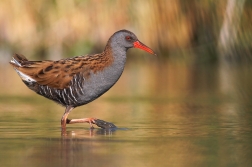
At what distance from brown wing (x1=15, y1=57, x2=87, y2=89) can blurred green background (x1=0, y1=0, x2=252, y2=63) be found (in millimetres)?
8871

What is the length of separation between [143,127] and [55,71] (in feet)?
4.46

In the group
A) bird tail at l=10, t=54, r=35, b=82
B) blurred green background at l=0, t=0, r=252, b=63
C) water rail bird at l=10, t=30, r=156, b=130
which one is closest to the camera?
water rail bird at l=10, t=30, r=156, b=130

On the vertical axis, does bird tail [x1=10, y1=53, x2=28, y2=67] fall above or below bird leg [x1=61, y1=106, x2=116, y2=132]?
above

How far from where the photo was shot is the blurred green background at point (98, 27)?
20.6 metres

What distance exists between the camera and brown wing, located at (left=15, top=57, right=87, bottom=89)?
34.8 feet

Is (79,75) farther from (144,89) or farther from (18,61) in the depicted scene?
(144,89)

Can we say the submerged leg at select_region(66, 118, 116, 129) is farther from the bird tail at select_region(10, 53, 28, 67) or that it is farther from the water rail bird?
the bird tail at select_region(10, 53, 28, 67)

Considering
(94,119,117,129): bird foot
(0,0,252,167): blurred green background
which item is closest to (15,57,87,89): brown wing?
(0,0,252,167): blurred green background

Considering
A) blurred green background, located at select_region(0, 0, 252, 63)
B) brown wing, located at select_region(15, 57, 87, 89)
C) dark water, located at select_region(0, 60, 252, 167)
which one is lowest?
dark water, located at select_region(0, 60, 252, 167)

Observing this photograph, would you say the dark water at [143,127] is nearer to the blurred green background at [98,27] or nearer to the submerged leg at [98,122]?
the submerged leg at [98,122]

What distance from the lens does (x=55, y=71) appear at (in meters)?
10.8

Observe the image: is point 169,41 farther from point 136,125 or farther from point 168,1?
point 136,125

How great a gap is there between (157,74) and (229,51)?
5.47ft

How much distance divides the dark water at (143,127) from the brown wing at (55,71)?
53 centimetres
